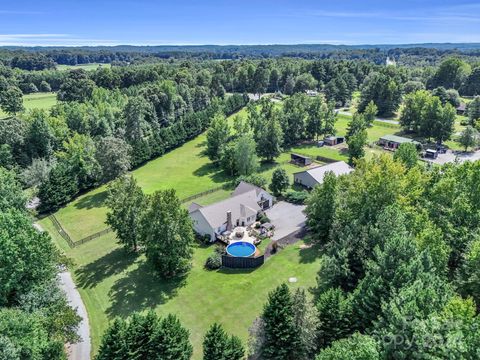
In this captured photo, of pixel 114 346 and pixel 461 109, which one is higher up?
pixel 461 109

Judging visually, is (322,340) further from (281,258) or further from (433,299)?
(281,258)

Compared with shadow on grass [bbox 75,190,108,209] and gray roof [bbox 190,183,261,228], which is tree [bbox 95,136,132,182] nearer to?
shadow on grass [bbox 75,190,108,209]

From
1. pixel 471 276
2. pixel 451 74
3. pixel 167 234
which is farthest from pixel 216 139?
Answer: pixel 451 74

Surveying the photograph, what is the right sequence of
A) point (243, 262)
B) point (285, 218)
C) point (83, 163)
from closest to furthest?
point (243, 262)
point (285, 218)
point (83, 163)

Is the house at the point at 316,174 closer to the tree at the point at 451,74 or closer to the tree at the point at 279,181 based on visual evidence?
the tree at the point at 279,181

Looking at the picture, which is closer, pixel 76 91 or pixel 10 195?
pixel 10 195

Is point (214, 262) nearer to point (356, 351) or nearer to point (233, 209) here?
point (233, 209)

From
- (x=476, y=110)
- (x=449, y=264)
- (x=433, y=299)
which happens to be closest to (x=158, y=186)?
(x=449, y=264)

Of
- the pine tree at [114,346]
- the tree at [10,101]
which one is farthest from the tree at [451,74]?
the pine tree at [114,346]
